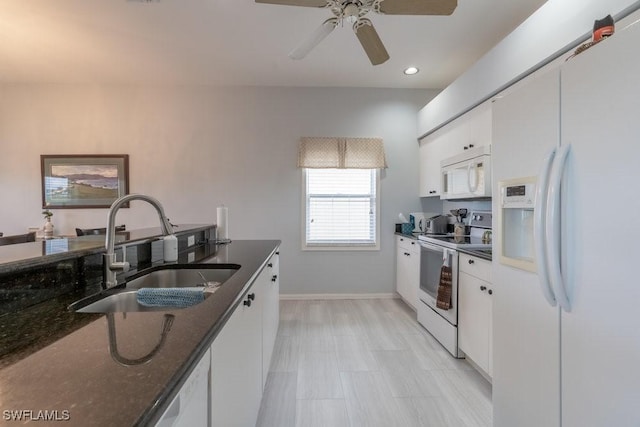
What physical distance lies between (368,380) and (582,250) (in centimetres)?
162

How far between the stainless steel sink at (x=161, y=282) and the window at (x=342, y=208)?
2.50 metres

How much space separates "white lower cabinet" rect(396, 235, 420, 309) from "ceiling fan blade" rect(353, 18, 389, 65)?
1885 mm

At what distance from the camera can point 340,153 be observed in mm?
4082

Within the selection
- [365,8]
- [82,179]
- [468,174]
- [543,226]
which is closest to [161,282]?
[543,226]

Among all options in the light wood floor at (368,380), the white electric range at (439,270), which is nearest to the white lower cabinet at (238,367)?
the light wood floor at (368,380)

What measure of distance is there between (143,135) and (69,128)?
95 cm

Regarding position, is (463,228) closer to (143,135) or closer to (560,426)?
(560,426)

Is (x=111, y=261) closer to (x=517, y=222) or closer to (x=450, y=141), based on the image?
(x=517, y=222)

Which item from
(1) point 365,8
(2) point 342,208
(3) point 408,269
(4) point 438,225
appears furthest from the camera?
(2) point 342,208

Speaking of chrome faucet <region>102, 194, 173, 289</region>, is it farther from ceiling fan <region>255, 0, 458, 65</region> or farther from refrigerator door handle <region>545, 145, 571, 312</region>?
refrigerator door handle <region>545, 145, 571, 312</region>

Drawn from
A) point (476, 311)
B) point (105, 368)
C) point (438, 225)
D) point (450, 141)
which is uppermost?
point (450, 141)

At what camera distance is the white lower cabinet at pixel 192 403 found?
0.60 m

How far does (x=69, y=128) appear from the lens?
13.3 ft

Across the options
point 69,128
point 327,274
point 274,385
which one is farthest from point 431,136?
point 69,128
